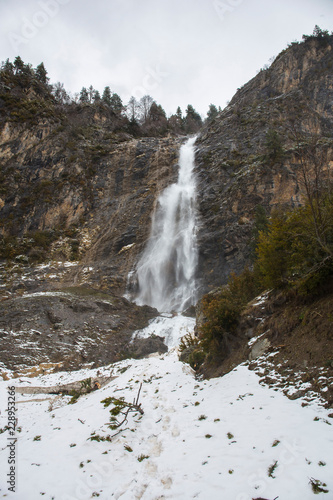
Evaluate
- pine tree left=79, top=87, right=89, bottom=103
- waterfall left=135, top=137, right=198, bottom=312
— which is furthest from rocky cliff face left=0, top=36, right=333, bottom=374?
pine tree left=79, top=87, right=89, bottom=103

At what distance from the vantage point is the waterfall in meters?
24.7

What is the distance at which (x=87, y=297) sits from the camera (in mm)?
21484

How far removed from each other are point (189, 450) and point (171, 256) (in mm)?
22719

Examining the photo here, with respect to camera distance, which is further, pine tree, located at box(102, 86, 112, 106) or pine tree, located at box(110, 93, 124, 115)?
pine tree, located at box(102, 86, 112, 106)

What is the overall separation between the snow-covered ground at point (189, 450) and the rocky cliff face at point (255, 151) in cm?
1463

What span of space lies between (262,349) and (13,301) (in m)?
18.1

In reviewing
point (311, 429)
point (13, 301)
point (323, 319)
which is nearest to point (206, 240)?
point (13, 301)

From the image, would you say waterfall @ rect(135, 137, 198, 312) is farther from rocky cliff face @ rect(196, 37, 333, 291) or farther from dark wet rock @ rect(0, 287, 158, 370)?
dark wet rock @ rect(0, 287, 158, 370)

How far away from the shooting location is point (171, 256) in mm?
27234

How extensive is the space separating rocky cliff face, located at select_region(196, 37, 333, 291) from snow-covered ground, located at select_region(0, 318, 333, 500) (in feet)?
48.0

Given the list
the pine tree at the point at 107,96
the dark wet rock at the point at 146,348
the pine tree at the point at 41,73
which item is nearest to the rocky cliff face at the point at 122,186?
the dark wet rock at the point at 146,348

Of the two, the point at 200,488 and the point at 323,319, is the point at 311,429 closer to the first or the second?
the point at 200,488

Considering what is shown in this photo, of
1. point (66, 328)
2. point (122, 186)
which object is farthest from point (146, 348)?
A: point (122, 186)

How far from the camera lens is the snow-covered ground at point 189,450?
3.46 m
